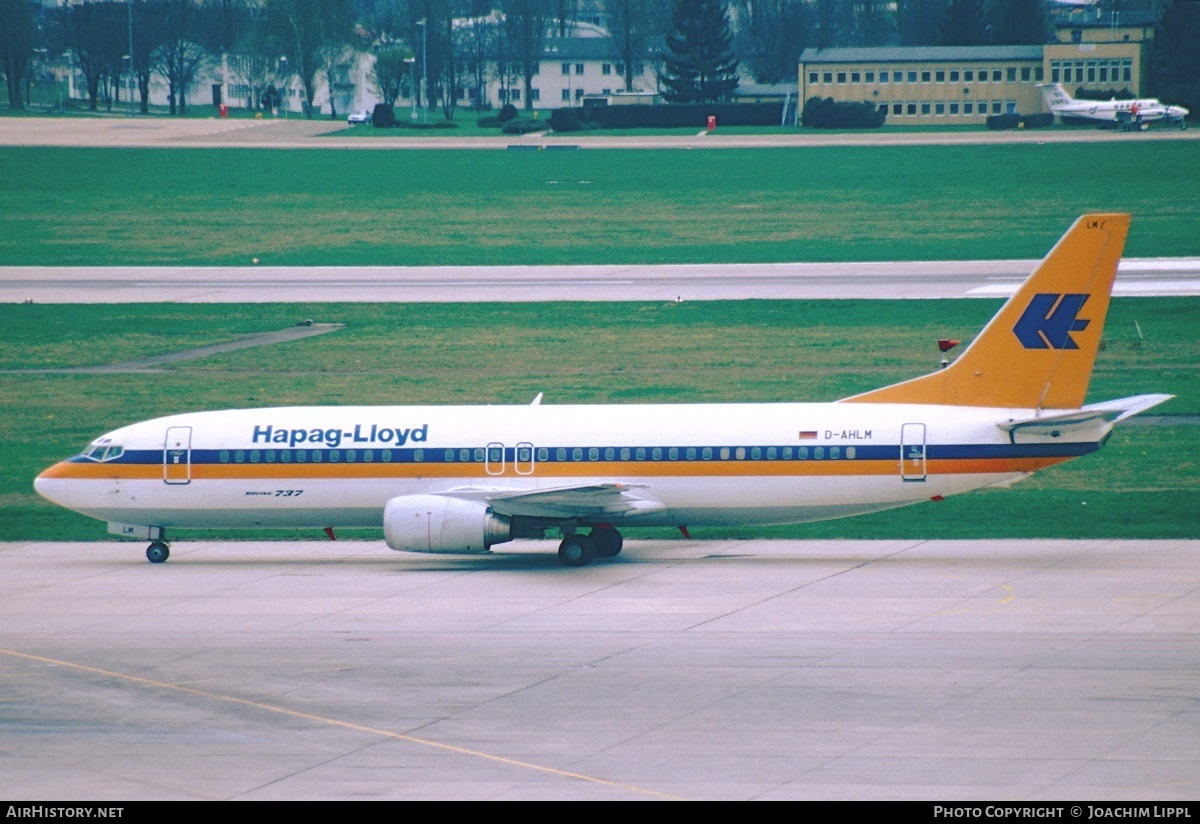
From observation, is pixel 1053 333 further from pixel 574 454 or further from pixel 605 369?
pixel 605 369

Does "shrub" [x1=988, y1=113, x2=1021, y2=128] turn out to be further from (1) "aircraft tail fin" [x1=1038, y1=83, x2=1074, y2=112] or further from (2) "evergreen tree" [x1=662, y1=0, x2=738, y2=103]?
(2) "evergreen tree" [x1=662, y1=0, x2=738, y2=103]

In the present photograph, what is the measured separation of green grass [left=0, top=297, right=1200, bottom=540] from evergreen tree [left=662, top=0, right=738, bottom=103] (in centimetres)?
12016

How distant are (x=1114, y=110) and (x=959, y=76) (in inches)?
983

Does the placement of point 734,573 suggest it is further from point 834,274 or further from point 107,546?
point 834,274

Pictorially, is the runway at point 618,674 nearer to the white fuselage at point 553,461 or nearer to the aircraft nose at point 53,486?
the white fuselage at point 553,461

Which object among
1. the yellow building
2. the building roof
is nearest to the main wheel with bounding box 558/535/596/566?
the yellow building

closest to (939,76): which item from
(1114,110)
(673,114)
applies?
(1114,110)

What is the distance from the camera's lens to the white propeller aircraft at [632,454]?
113 ft

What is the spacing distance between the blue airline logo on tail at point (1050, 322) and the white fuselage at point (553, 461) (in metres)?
1.73

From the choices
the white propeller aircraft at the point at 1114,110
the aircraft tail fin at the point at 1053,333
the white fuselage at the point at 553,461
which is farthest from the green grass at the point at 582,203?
the white fuselage at the point at 553,461

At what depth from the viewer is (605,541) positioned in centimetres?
3606

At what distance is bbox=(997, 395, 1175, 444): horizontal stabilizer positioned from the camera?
33.3m

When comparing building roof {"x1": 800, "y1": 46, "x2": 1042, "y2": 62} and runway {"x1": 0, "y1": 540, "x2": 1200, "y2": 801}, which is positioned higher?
building roof {"x1": 800, "y1": 46, "x2": 1042, "y2": 62}
